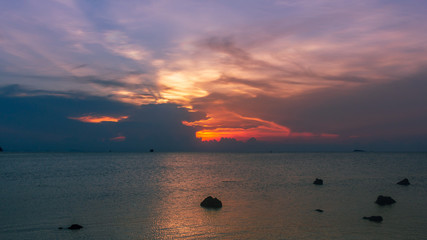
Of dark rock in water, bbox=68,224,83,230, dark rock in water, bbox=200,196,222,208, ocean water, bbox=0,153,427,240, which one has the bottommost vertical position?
ocean water, bbox=0,153,427,240

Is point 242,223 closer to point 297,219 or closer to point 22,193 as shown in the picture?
point 297,219

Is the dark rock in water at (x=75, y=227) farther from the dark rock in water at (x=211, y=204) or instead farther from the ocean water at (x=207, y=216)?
the dark rock in water at (x=211, y=204)

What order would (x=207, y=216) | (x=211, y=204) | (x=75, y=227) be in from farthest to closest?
(x=211, y=204), (x=207, y=216), (x=75, y=227)

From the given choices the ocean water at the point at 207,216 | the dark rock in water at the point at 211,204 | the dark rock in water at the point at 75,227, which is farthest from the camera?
the dark rock in water at the point at 211,204

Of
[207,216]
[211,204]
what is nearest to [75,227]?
[207,216]

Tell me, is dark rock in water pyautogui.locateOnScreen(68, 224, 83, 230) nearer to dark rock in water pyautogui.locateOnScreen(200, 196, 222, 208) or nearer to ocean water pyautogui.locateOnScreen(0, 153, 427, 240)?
ocean water pyautogui.locateOnScreen(0, 153, 427, 240)

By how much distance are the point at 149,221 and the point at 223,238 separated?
956cm

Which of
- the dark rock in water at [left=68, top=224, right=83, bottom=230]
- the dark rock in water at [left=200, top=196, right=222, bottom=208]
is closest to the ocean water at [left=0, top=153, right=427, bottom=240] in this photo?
the dark rock in water at [left=68, top=224, right=83, bottom=230]

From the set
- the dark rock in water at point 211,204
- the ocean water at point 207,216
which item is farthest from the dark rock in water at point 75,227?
the dark rock in water at point 211,204

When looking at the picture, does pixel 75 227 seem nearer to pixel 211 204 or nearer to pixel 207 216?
pixel 207 216

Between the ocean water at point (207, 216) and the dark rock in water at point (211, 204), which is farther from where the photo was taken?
the dark rock in water at point (211, 204)

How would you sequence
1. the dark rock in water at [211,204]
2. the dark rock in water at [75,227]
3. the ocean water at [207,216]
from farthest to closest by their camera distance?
the dark rock in water at [211,204] < the dark rock in water at [75,227] < the ocean water at [207,216]

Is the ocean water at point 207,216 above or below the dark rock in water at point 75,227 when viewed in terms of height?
below

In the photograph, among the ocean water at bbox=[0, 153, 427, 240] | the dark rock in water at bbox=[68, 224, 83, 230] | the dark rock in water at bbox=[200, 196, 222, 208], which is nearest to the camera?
the ocean water at bbox=[0, 153, 427, 240]
